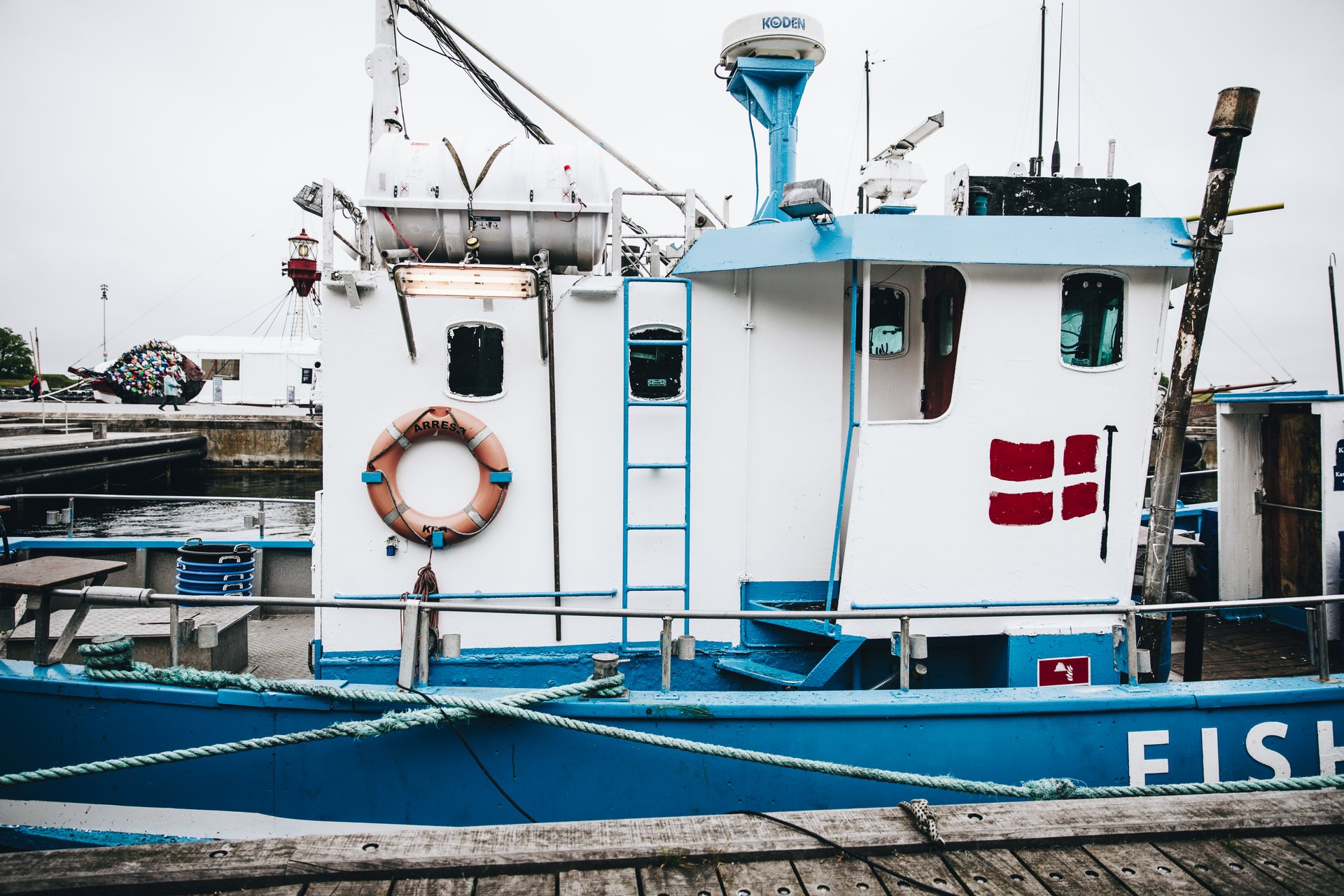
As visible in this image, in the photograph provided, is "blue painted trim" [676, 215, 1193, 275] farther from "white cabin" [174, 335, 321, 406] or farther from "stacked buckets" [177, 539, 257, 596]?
"white cabin" [174, 335, 321, 406]

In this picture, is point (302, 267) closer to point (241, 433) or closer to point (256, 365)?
point (241, 433)

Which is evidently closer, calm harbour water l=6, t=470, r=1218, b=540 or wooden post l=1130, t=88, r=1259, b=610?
wooden post l=1130, t=88, r=1259, b=610

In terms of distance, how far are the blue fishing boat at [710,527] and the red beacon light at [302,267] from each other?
72.9ft

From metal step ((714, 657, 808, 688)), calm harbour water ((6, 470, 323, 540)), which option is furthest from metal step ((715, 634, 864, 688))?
calm harbour water ((6, 470, 323, 540))

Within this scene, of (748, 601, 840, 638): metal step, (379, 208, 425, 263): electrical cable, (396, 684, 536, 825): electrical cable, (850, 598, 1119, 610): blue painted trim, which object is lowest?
(396, 684, 536, 825): electrical cable

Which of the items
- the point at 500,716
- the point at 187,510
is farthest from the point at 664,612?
the point at 187,510

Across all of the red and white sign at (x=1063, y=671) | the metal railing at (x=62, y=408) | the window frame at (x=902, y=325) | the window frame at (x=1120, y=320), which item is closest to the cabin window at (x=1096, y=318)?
the window frame at (x=1120, y=320)

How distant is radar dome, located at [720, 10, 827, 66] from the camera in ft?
20.8

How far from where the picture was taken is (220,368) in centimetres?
4519

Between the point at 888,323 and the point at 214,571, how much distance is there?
19.0ft

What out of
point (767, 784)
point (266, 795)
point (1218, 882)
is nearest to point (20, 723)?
point (266, 795)

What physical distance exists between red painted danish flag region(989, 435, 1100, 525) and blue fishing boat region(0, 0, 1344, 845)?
0.08ft

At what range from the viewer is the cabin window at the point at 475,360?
17.6ft

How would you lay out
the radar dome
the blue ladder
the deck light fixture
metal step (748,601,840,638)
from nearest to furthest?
the deck light fixture → metal step (748,601,840,638) → the blue ladder → the radar dome
